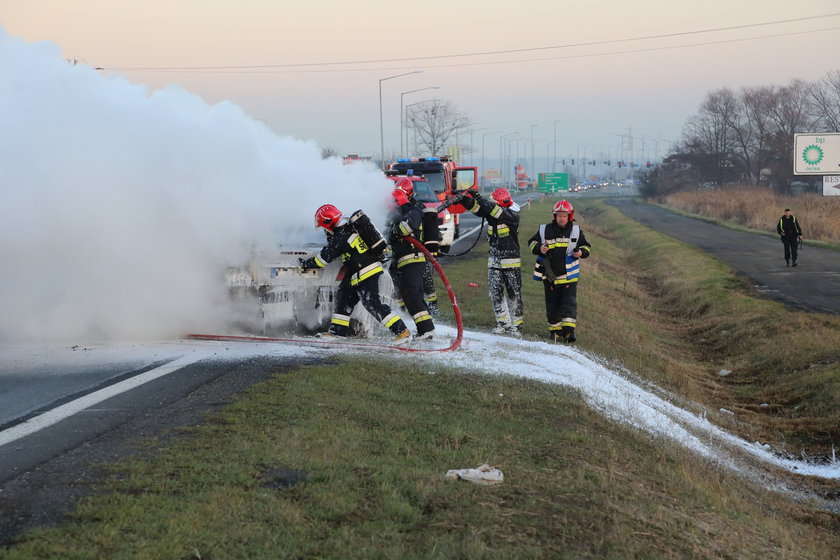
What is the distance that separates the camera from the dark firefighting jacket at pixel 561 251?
485 inches

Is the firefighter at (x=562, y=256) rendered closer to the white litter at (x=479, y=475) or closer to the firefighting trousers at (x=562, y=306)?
the firefighting trousers at (x=562, y=306)

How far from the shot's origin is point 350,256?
10742 mm

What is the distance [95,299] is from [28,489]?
609cm

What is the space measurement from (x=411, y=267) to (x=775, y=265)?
2184cm

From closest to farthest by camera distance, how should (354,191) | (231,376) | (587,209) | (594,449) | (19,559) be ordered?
(19,559) → (594,449) → (231,376) → (354,191) → (587,209)

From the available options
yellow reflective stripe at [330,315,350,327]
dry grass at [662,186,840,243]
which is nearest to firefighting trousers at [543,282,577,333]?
yellow reflective stripe at [330,315,350,327]

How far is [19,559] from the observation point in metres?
4.09

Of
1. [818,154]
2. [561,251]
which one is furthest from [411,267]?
[818,154]

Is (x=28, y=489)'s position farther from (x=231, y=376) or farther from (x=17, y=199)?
(x=17, y=199)

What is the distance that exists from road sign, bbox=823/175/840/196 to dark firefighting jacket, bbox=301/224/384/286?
19.5 meters

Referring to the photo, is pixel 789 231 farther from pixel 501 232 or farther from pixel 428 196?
pixel 501 232

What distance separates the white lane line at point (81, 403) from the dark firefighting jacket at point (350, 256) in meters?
1.91

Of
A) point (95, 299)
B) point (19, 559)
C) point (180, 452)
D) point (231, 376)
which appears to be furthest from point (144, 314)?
point (19, 559)

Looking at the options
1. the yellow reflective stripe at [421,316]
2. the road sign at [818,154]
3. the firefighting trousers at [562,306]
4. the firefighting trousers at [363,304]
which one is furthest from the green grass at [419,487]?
the road sign at [818,154]
